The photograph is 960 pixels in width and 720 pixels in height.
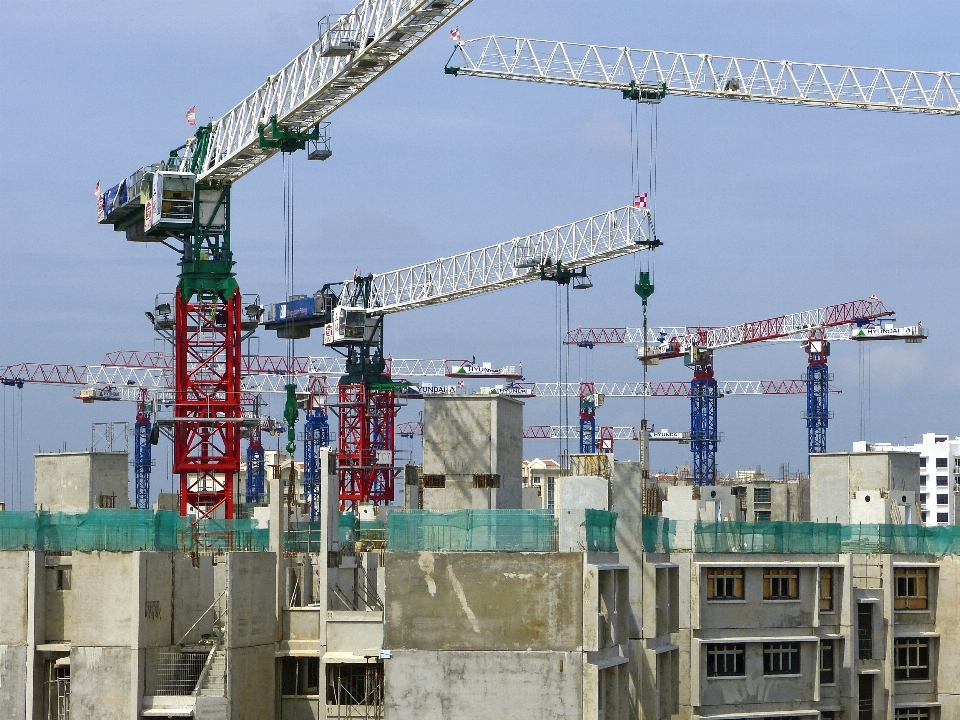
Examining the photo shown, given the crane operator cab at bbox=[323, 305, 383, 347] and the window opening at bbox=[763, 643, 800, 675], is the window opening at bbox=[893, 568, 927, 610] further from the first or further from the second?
the crane operator cab at bbox=[323, 305, 383, 347]

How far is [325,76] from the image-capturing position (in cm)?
5778

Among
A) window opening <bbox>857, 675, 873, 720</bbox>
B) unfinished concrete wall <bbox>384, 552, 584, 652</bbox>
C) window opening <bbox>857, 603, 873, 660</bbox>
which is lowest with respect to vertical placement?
window opening <bbox>857, 675, 873, 720</bbox>

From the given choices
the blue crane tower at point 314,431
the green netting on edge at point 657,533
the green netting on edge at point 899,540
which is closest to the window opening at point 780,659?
the green netting on edge at point 657,533

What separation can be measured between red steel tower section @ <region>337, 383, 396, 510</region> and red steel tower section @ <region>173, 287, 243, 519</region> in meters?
35.9

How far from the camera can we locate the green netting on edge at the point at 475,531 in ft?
109

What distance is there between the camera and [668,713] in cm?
4038

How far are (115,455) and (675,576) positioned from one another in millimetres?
20109

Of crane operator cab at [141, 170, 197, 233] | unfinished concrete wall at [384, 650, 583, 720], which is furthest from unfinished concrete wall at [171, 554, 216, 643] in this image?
crane operator cab at [141, 170, 197, 233]

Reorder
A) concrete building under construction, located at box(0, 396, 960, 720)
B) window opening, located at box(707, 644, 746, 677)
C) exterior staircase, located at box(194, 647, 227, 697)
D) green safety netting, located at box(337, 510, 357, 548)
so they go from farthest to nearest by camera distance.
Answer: green safety netting, located at box(337, 510, 357, 548) < window opening, located at box(707, 644, 746, 677) < exterior staircase, located at box(194, 647, 227, 697) < concrete building under construction, located at box(0, 396, 960, 720)

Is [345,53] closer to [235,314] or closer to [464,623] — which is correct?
[235,314]

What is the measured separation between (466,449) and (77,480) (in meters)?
14.3

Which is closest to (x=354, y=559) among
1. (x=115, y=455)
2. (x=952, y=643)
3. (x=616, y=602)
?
(x=115, y=455)

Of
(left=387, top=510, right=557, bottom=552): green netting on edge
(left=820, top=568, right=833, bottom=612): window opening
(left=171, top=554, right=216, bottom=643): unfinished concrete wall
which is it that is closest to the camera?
(left=387, top=510, right=557, bottom=552): green netting on edge

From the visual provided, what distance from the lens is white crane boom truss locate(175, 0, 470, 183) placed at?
53.1 meters
